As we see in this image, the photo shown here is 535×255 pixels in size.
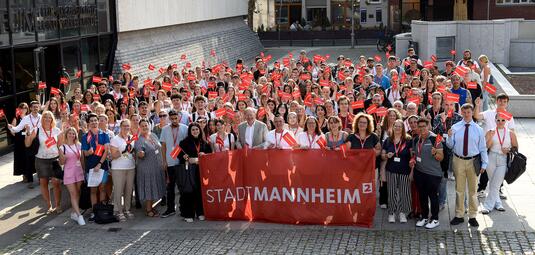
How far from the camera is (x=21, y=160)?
1408 centimetres

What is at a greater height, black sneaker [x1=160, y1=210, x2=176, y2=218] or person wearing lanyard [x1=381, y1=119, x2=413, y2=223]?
person wearing lanyard [x1=381, y1=119, x2=413, y2=223]

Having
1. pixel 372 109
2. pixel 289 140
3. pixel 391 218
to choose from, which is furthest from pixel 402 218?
pixel 372 109

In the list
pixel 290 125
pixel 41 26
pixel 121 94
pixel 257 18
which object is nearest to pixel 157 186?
pixel 290 125

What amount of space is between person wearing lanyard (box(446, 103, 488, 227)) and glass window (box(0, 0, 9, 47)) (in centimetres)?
1138

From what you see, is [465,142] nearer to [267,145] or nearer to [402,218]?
[402,218]

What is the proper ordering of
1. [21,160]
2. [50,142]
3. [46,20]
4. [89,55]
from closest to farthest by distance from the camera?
1. [50,142]
2. [21,160]
3. [46,20]
4. [89,55]

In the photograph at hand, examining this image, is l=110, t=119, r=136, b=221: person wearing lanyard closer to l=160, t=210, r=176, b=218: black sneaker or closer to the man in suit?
l=160, t=210, r=176, b=218: black sneaker

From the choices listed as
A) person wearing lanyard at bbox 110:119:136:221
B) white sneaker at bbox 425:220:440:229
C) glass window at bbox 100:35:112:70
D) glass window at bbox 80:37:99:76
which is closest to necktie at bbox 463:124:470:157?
white sneaker at bbox 425:220:440:229

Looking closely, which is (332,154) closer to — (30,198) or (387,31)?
(30,198)

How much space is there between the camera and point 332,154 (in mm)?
10930

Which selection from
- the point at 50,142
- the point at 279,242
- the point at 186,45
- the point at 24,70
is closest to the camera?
the point at 279,242

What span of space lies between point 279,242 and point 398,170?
202 centimetres

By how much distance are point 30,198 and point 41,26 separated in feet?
25.1

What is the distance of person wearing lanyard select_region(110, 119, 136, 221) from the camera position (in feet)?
37.7
